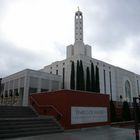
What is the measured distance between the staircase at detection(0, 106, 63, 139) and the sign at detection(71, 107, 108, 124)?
144 cm

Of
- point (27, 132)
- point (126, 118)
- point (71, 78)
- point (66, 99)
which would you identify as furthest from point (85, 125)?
point (71, 78)

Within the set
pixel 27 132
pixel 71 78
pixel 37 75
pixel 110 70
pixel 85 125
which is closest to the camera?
pixel 27 132

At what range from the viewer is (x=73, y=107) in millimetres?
14234

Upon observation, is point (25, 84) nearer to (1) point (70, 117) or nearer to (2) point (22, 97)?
(2) point (22, 97)

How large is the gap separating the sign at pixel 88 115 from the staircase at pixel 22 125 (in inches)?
56.7

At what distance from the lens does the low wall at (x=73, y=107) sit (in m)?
13.9

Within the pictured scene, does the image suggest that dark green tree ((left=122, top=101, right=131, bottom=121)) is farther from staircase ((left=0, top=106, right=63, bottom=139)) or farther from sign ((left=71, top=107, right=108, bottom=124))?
staircase ((left=0, top=106, right=63, bottom=139))

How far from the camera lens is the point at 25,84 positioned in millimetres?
40344

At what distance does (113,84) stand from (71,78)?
1970 cm

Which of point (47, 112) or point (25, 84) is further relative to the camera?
point (25, 84)

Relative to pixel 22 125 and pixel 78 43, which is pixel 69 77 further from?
pixel 22 125

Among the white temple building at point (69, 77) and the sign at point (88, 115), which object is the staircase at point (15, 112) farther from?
the white temple building at point (69, 77)

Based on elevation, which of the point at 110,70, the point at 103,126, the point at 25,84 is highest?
the point at 110,70

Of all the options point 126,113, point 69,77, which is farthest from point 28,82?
point 126,113
